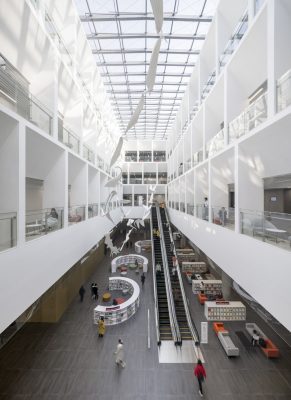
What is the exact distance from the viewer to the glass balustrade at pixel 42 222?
6.29m

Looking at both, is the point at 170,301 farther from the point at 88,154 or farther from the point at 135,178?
the point at 135,178

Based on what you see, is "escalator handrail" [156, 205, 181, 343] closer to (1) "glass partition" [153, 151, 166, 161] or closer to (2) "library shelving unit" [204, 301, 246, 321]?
(2) "library shelving unit" [204, 301, 246, 321]

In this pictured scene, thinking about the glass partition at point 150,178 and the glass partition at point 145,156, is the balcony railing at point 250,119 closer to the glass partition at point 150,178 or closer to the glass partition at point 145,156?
the glass partition at point 150,178

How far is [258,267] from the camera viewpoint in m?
6.17

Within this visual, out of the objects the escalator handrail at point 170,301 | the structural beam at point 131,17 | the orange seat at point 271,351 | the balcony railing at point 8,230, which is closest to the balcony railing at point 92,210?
the escalator handrail at point 170,301

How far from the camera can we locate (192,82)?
16016 mm

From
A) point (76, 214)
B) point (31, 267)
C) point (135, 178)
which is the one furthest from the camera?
point (135, 178)

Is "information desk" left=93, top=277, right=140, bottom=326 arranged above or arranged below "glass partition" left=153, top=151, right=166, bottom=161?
below

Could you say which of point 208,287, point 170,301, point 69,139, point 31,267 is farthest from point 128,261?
point 31,267

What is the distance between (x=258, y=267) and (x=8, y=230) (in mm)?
6086

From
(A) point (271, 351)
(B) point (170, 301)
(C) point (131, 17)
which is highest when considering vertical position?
(C) point (131, 17)

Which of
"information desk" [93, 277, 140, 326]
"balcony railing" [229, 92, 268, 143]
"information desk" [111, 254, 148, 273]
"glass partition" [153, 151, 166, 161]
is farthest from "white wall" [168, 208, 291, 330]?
"glass partition" [153, 151, 166, 161]

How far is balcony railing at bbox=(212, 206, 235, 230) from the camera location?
8.33 m

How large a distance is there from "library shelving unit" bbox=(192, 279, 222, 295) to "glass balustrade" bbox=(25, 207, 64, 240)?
10.3 m
